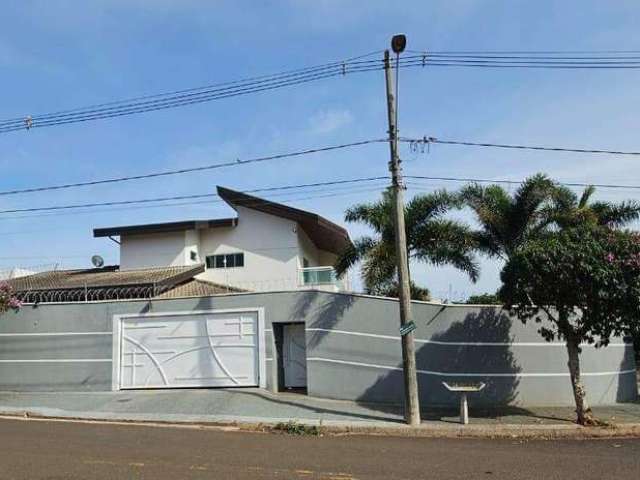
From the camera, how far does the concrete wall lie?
16.1m

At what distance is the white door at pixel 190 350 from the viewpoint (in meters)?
18.1

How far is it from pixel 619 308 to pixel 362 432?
18.7 ft

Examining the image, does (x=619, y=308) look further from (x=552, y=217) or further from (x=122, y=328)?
(x=122, y=328)

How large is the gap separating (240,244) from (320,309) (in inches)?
408

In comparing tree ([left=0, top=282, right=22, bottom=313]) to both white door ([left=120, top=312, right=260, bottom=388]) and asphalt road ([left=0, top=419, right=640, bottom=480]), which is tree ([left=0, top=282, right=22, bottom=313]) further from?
asphalt road ([left=0, top=419, right=640, bottom=480])

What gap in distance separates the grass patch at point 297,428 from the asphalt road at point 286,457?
0.57 meters

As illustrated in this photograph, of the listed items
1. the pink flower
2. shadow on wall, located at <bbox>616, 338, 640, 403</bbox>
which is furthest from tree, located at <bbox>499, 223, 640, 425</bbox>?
the pink flower

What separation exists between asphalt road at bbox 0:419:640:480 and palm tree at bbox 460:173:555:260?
10056mm

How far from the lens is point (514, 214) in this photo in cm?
2094

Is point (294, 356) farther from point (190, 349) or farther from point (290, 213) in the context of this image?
point (290, 213)

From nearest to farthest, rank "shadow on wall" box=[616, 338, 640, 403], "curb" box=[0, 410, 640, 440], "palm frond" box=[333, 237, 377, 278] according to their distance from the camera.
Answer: "curb" box=[0, 410, 640, 440]
"shadow on wall" box=[616, 338, 640, 403]
"palm frond" box=[333, 237, 377, 278]

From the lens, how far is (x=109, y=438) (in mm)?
11320

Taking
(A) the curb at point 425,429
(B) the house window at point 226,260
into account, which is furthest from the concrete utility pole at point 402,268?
(B) the house window at point 226,260

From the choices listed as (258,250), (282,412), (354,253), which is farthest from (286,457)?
(258,250)
